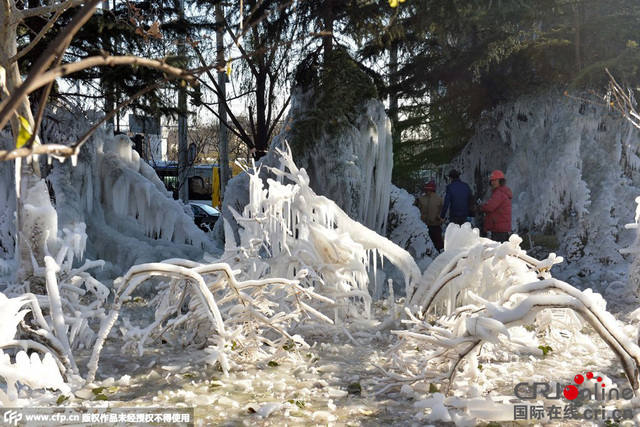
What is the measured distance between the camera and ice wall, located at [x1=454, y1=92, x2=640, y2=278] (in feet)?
36.7

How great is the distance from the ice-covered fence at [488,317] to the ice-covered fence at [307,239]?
100 centimetres

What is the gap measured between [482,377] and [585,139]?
9083mm

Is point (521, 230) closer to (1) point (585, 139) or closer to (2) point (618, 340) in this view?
(1) point (585, 139)

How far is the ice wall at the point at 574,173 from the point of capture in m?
11.2

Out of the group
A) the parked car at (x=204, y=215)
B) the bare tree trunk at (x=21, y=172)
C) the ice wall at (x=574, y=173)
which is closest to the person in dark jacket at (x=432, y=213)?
the ice wall at (x=574, y=173)

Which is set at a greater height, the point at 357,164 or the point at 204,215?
the point at 357,164

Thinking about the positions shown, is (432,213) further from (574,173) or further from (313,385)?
(313,385)

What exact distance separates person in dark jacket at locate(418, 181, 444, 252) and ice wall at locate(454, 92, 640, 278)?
2106 mm

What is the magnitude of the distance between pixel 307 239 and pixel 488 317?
335 centimetres

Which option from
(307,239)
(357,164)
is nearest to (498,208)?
(357,164)

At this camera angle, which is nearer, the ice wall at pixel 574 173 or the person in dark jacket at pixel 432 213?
the ice wall at pixel 574 173

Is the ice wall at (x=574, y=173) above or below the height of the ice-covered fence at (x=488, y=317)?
above

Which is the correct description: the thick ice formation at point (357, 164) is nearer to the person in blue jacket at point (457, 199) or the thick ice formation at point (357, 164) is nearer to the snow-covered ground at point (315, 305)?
the snow-covered ground at point (315, 305)

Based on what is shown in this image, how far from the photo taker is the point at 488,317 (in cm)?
381
